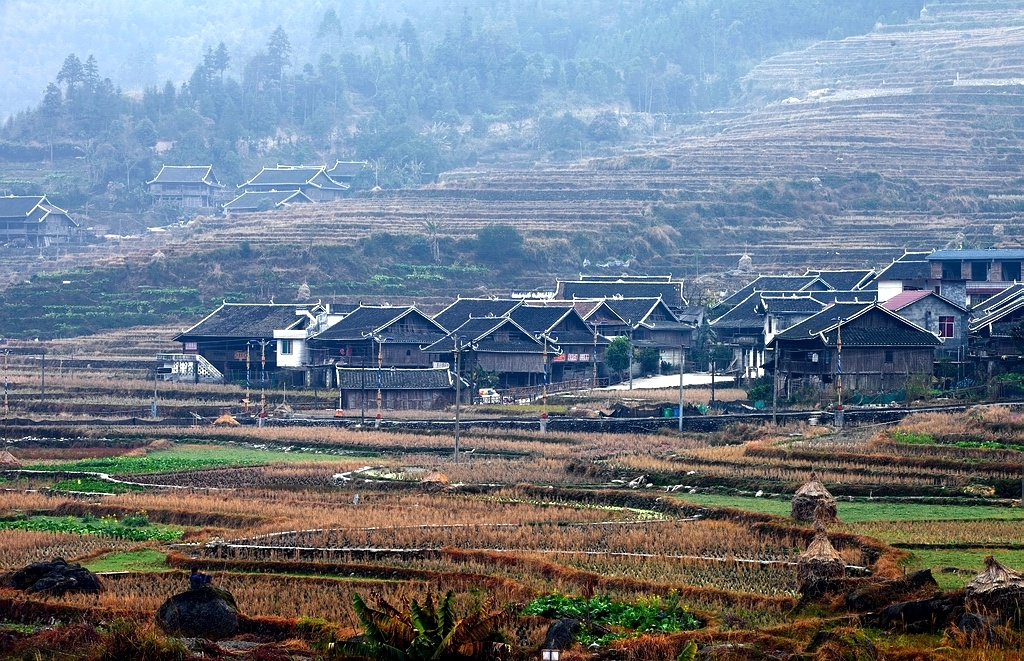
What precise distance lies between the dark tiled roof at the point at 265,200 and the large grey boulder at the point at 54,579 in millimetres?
74115

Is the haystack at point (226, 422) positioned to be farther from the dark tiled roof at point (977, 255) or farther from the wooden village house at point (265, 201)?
the wooden village house at point (265, 201)

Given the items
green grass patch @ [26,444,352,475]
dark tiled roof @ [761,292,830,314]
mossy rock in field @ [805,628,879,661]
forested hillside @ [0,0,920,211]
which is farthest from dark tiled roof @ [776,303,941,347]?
forested hillside @ [0,0,920,211]

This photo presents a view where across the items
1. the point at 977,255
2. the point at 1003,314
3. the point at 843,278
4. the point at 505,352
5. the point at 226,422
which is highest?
the point at 977,255

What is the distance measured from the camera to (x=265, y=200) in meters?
93.2

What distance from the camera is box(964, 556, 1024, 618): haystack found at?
50.8 ft

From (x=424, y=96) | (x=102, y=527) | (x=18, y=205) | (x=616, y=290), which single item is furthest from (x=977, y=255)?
(x=424, y=96)

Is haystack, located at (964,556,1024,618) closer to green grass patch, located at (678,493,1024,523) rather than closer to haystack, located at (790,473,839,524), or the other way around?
haystack, located at (790,473,839,524)

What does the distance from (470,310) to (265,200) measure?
3806 cm

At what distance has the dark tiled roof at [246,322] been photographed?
56.6m

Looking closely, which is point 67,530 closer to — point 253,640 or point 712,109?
point 253,640

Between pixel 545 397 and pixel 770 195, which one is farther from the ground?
pixel 770 195

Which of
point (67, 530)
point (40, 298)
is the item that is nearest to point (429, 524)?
point (67, 530)

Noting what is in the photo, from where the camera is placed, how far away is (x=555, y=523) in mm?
25188

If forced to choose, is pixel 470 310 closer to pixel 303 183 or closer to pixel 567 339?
pixel 567 339
